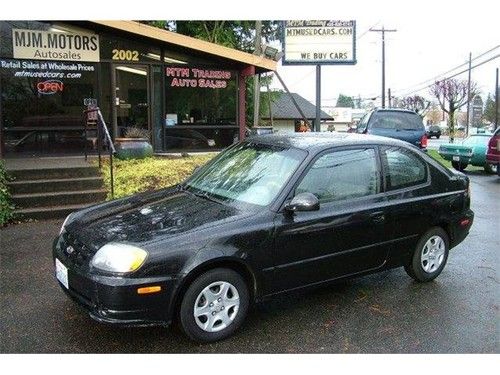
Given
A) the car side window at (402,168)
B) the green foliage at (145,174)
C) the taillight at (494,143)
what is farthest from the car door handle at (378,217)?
the taillight at (494,143)

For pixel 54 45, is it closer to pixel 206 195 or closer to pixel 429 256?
pixel 206 195

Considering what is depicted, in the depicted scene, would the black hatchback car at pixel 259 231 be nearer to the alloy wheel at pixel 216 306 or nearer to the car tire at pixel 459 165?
the alloy wheel at pixel 216 306

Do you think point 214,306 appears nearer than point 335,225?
Yes

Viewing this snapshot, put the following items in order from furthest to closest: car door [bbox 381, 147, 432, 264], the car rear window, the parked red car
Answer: the parked red car, the car rear window, car door [bbox 381, 147, 432, 264]

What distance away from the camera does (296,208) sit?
12.7 ft

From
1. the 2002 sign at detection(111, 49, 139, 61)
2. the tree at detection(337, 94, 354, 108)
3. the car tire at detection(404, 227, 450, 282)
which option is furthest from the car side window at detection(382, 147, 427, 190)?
the tree at detection(337, 94, 354, 108)

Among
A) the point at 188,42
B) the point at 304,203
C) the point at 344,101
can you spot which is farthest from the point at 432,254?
the point at 344,101

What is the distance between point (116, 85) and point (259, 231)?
29.6 ft

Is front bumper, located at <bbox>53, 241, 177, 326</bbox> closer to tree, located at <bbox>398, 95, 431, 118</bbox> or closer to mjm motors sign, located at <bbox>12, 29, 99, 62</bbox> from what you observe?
mjm motors sign, located at <bbox>12, 29, 99, 62</bbox>

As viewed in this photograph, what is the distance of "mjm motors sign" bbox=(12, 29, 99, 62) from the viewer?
10703 mm

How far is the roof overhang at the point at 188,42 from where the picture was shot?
426 inches

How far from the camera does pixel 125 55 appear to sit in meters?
11.7

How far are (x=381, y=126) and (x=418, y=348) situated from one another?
9927 mm

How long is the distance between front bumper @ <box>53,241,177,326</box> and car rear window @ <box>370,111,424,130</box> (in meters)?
10.5
